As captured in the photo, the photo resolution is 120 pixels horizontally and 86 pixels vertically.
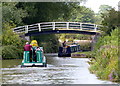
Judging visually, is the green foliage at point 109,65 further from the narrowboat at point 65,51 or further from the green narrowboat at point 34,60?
the narrowboat at point 65,51

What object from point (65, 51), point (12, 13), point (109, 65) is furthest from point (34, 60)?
point (65, 51)

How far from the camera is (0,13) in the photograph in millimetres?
46000

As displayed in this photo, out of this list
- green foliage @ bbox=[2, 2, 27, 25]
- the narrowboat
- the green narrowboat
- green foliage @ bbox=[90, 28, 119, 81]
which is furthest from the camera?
the narrowboat

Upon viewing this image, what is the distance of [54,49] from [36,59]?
3111cm

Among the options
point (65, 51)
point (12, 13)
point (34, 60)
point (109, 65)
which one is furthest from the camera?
point (65, 51)

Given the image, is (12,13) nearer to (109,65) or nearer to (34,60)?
(34,60)

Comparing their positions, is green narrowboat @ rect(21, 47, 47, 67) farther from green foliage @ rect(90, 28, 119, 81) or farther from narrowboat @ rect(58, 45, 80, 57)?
narrowboat @ rect(58, 45, 80, 57)

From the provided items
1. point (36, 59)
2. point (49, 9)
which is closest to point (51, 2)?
point (49, 9)

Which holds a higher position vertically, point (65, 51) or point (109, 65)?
point (65, 51)

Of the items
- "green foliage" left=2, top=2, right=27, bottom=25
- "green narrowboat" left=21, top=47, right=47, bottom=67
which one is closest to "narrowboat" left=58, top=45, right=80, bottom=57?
"green foliage" left=2, top=2, right=27, bottom=25

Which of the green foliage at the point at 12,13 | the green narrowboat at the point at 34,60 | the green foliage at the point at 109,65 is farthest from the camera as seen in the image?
the green foliage at the point at 12,13

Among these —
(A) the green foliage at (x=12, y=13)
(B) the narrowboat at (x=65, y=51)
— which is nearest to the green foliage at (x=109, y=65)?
(A) the green foliage at (x=12, y=13)

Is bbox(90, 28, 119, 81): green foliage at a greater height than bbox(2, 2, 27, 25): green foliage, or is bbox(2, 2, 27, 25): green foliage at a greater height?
bbox(2, 2, 27, 25): green foliage

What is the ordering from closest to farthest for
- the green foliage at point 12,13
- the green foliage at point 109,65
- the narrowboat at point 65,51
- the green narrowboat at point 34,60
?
1. the green foliage at point 109,65
2. the green narrowboat at point 34,60
3. the green foliage at point 12,13
4. the narrowboat at point 65,51
